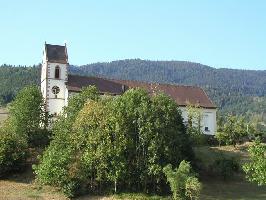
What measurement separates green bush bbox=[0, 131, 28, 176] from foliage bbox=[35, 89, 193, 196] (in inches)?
152

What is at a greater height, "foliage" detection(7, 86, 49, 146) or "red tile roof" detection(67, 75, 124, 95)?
"red tile roof" detection(67, 75, 124, 95)

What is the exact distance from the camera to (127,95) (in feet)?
189

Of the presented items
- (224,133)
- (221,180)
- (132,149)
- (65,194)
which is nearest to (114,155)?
(132,149)

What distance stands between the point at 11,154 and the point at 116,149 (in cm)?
1242

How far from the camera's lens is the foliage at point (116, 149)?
5291 cm

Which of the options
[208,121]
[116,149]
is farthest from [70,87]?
[116,149]

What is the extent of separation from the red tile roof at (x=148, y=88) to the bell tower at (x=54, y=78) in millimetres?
1479

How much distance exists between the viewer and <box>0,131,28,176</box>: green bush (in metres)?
56.6

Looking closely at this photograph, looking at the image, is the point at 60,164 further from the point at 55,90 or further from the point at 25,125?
the point at 55,90

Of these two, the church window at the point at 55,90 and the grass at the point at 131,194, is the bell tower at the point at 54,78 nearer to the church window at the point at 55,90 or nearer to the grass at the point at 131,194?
the church window at the point at 55,90

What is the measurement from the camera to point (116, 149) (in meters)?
53.0

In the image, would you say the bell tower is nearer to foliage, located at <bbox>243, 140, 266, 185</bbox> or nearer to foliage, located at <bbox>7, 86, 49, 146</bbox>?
foliage, located at <bbox>7, 86, 49, 146</bbox>

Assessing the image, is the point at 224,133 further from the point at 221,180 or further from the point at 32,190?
the point at 32,190

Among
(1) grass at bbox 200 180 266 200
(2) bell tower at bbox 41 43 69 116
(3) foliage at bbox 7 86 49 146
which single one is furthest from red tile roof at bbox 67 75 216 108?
(1) grass at bbox 200 180 266 200
